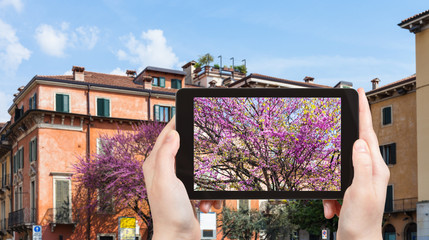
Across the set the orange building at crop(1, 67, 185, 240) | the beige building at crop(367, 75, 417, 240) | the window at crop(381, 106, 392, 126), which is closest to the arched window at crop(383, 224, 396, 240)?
the beige building at crop(367, 75, 417, 240)

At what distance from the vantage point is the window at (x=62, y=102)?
46.7 m

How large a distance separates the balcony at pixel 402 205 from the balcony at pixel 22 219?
26337mm

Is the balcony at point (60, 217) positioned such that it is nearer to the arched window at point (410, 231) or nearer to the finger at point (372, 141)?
the arched window at point (410, 231)

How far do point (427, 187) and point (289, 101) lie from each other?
42.2m

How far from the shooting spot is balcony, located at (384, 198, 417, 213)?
44844mm

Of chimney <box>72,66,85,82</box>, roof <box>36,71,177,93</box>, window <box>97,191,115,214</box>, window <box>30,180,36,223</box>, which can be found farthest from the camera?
roof <box>36,71,177,93</box>

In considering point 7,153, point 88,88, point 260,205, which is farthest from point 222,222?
point 7,153

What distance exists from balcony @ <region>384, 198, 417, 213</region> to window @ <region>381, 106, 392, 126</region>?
633cm

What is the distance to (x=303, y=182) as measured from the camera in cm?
260

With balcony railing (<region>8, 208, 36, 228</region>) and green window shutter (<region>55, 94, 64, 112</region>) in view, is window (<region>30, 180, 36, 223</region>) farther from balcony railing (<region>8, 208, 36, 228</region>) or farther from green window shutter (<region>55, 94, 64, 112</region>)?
green window shutter (<region>55, 94, 64, 112</region>)

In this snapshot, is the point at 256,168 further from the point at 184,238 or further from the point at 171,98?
the point at 171,98

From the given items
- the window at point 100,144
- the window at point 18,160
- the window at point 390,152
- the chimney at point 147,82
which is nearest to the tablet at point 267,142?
the window at point 100,144

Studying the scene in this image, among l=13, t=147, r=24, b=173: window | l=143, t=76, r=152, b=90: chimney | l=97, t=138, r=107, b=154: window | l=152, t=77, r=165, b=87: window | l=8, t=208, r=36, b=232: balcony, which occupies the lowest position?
l=8, t=208, r=36, b=232: balcony

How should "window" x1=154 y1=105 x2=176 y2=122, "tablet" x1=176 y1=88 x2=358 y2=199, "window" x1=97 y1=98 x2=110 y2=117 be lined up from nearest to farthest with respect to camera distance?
"tablet" x1=176 y1=88 x2=358 y2=199, "window" x1=97 y1=98 x2=110 y2=117, "window" x1=154 y1=105 x2=176 y2=122
